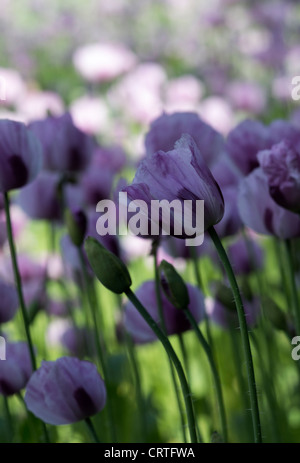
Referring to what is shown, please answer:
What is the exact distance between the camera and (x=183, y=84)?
5.79ft

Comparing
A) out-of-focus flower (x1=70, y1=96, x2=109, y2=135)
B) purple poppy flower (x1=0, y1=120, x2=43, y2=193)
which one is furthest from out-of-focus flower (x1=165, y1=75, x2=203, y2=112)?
purple poppy flower (x1=0, y1=120, x2=43, y2=193)

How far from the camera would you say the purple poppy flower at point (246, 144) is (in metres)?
0.60

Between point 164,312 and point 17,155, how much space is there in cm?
17

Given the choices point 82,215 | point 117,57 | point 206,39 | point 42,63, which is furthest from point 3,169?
point 42,63

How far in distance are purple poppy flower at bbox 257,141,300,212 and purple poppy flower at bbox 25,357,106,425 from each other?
17 centimetres

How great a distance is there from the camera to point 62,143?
29.7 inches

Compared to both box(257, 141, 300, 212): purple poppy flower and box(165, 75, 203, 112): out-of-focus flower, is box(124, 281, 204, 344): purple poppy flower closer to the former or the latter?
box(257, 141, 300, 212): purple poppy flower

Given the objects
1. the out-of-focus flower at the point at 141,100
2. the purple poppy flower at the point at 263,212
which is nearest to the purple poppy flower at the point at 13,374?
the purple poppy flower at the point at 263,212

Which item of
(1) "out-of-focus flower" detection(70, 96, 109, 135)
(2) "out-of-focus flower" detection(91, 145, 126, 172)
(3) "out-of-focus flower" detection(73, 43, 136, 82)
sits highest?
(3) "out-of-focus flower" detection(73, 43, 136, 82)

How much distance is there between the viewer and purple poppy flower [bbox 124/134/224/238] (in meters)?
0.39

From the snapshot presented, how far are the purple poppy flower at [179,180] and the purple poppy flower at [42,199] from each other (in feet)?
1.46

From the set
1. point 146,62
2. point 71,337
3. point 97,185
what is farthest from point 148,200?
Result: point 146,62

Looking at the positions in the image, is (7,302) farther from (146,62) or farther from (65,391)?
(146,62)
